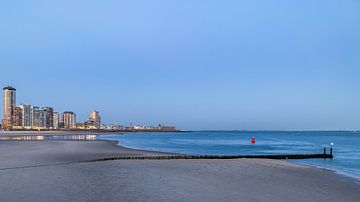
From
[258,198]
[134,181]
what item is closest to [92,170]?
[134,181]

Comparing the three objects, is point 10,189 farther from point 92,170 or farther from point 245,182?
point 245,182

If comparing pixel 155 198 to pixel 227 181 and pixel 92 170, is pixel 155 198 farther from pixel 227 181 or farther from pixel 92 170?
pixel 92 170

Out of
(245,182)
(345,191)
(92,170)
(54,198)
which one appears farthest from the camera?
(92,170)

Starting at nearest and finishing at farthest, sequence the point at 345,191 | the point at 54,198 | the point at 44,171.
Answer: the point at 54,198 < the point at 345,191 < the point at 44,171

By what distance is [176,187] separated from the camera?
19.3 metres

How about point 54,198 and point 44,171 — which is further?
point 44,171

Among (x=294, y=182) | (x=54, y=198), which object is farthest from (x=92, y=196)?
(x=294, y=182)

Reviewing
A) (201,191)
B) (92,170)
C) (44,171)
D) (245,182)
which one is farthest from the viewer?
(92,170)

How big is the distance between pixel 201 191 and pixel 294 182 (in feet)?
28.0

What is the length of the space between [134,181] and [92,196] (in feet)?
17.2

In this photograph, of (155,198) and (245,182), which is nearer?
(155,198)

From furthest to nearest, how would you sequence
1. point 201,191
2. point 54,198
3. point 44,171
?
point 44,171 → point 201,191 → point 54,198

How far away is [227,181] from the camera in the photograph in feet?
73.0

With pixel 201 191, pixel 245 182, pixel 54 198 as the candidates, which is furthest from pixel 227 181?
pixel 54 198
